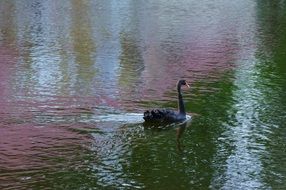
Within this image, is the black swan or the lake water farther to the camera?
the black swan

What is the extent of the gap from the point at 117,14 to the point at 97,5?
23.4ft

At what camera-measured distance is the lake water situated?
1240cm

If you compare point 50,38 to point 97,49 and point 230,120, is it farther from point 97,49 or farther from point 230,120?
point 230,120

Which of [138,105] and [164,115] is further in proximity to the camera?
[138,105]

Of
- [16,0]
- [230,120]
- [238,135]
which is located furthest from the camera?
[16,0]

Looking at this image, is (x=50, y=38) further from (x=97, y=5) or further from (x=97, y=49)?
(x=97, y=5)

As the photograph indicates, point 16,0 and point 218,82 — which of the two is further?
point 16,0

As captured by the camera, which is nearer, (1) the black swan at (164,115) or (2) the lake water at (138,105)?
(2) the lake water at (138,105)

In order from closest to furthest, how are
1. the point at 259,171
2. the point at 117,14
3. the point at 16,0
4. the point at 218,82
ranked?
1. the point at 259,171
2. the point at 218,82
3. the point at 117,14
4. the point at 16,0

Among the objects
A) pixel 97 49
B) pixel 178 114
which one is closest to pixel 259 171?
pixel 178 114

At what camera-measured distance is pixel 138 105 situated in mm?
17688

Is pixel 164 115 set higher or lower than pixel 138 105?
higher

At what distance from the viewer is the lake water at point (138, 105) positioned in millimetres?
12398

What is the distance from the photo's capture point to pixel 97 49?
2872 centimetres
